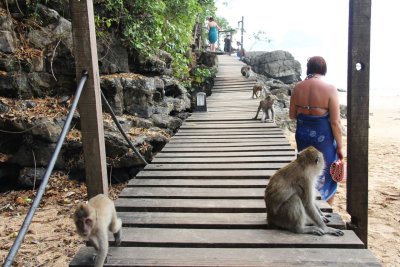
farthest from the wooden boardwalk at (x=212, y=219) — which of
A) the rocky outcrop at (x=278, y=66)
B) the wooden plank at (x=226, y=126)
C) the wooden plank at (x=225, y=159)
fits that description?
the rocky outcrop at (x=278, y=66)

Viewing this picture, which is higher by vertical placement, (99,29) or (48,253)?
(99,29)

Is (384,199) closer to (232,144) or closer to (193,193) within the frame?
(232,144)

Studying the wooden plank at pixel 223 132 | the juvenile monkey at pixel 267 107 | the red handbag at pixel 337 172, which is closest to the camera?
the red handbag at pixel 337 172

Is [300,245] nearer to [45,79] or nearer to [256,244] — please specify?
[256,244]

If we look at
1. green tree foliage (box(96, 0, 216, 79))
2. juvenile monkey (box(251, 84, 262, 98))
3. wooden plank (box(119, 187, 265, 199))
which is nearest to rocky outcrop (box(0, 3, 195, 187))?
green tree foliage (box(96, 0, 216, 79))

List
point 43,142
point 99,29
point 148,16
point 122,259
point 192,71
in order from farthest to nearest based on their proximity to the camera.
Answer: point 192,71
point 148,16
point 99,29
point 43,142
point 122,259

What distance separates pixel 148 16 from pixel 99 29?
51.8 inches

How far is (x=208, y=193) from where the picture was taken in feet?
12.5

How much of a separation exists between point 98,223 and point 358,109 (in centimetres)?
240

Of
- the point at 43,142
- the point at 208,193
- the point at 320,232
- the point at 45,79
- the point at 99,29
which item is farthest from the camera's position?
the point at 99,29

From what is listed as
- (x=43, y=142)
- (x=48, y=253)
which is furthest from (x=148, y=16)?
(x=48, y=253)

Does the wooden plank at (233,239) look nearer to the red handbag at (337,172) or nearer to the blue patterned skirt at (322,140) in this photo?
the red handbag at (337,172)

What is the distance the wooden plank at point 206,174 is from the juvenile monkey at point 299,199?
1497 millimetres

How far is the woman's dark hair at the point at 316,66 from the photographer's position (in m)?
4.02
